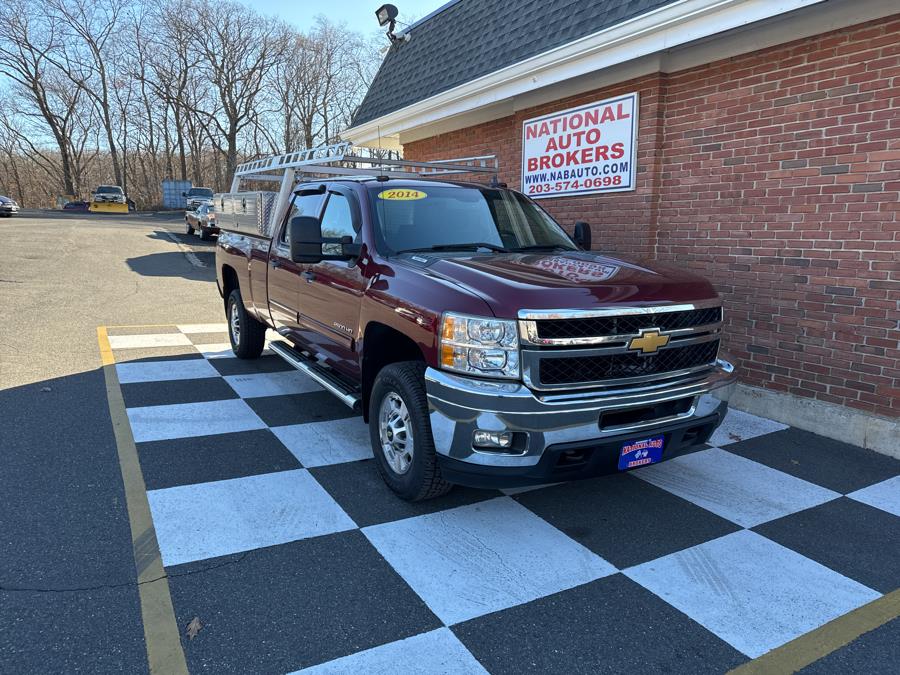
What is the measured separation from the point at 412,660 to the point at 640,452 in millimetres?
1636

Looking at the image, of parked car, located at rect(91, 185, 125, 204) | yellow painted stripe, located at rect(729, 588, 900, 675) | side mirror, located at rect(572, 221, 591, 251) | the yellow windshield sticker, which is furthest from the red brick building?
parked car, located at rect(91, 185, 125, 204)

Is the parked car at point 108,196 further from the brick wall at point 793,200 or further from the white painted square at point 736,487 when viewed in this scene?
the white painted square at point 736,487

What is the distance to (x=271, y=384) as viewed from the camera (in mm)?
6352

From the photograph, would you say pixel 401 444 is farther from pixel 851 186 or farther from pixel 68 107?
pixel 68 107

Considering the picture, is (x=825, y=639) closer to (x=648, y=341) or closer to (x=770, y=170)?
(x=648, y=341)

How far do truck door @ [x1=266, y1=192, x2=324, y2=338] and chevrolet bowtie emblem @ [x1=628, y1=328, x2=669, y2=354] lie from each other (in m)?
2.88

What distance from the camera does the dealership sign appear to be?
22.4ft

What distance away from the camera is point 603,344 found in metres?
3.29

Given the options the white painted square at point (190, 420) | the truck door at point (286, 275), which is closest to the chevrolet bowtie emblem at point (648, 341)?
the truck door at point (286, 275)

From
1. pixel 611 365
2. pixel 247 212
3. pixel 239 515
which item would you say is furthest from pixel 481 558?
pixel 247 212

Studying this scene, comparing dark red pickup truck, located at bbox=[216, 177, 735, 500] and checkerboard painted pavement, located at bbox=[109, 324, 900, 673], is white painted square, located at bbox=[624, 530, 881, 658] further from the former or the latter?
dark red pickup truck, located at bbox=[216, 177, 735, 500]

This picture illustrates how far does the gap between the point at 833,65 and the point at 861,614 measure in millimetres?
4230

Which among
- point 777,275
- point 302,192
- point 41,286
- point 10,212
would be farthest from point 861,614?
point 10,212

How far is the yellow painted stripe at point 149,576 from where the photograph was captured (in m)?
2.48
